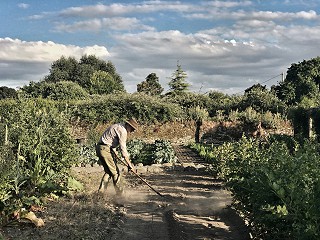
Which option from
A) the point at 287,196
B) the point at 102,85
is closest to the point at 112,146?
the point at 287,196

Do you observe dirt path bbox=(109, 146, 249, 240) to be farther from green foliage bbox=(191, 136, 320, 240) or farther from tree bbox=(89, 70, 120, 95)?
tree bbox=(89, 70, 120, 95)

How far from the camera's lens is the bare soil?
254 inches

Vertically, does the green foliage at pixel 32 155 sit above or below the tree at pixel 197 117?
below

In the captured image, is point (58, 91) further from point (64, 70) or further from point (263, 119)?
point (64, 70)

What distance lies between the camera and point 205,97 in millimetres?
33156

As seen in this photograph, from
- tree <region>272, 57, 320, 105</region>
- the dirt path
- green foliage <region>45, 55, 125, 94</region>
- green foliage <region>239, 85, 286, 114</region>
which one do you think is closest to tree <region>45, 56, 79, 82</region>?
green foliage <region>45, 55, 125, 94</region>

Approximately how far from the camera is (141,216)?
7.92m

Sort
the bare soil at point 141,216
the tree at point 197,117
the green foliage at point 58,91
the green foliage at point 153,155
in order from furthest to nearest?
the green foliage at point 58,91 < the tree at point 197,117 < the green foliage at point 153,155 < the bare soil at point 141,216

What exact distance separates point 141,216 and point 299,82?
36905 millimetres

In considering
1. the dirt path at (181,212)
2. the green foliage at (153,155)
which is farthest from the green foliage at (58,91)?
the dirt path at (181,212)

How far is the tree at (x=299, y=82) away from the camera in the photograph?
133 ft

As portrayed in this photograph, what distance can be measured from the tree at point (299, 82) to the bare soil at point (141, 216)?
31062 mm

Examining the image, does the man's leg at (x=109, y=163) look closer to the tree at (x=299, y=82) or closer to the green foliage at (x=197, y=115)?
the green foliage at (x=197, y=115)

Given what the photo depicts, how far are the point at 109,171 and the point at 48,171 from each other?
5.43ft
